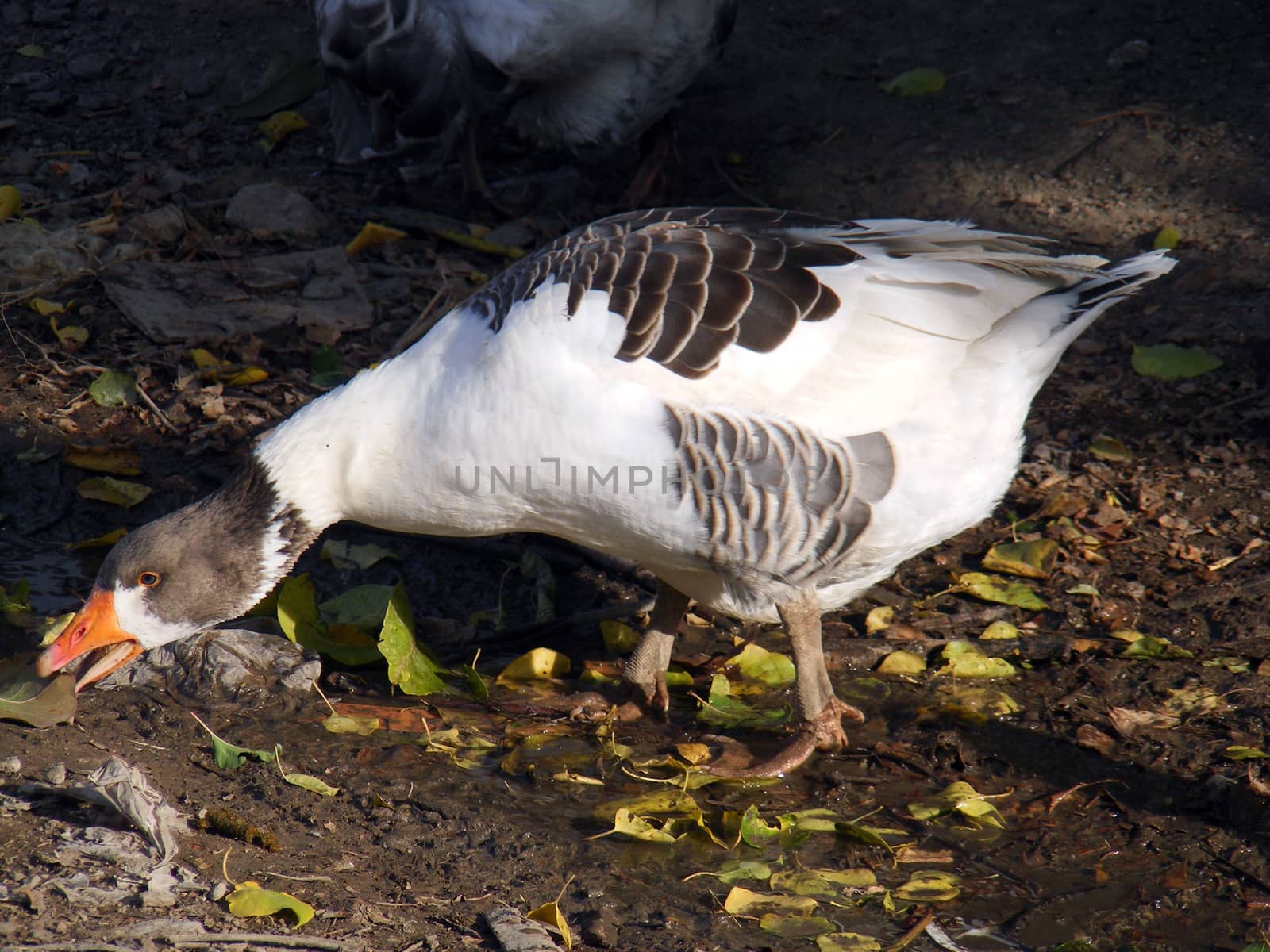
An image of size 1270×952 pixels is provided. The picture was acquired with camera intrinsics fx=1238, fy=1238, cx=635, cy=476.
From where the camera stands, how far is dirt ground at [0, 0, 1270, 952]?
128 inches

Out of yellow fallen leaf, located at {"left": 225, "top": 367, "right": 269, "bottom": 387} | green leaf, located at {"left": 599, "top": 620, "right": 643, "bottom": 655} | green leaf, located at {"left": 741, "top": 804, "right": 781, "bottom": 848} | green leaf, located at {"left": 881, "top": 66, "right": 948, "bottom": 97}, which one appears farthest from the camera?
green leaf, located at {"left": 881, "top": 66, "right": 948, "bottom": 97}

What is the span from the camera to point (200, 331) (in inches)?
224

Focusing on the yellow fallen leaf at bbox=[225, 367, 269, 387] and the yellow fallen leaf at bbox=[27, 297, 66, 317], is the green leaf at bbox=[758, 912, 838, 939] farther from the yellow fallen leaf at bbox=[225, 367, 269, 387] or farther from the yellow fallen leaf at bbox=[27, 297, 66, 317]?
the yellow fallen leaf at bbox=[27, 297, 66, 317]

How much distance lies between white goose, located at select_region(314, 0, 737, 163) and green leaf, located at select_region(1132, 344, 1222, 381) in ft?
9.15

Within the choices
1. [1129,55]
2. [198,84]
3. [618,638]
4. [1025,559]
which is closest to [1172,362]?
[1025,559]

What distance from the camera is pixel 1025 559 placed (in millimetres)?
4859

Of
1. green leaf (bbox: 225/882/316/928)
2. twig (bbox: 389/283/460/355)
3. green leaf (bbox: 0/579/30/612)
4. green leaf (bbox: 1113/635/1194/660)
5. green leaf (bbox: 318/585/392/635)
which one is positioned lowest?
green leaf (bbox: 0/579/30/612)

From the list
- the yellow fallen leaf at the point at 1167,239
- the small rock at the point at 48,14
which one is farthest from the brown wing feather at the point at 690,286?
the small rock at the point at 48,14

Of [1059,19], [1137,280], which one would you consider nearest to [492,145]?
[1059,19]

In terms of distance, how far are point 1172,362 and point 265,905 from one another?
179 inches

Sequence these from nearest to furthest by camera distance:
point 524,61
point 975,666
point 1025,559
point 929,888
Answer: point 929,888 < point 975,666 < point 1025,559 < point 524,61

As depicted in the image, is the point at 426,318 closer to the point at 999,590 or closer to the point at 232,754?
the point at 232,754

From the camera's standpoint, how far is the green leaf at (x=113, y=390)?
5.39m

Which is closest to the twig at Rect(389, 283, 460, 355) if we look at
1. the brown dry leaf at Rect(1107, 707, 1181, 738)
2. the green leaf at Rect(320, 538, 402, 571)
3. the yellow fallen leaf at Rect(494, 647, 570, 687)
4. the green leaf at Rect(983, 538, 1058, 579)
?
the green leaf at Rect(320, 538, 402, 571)
